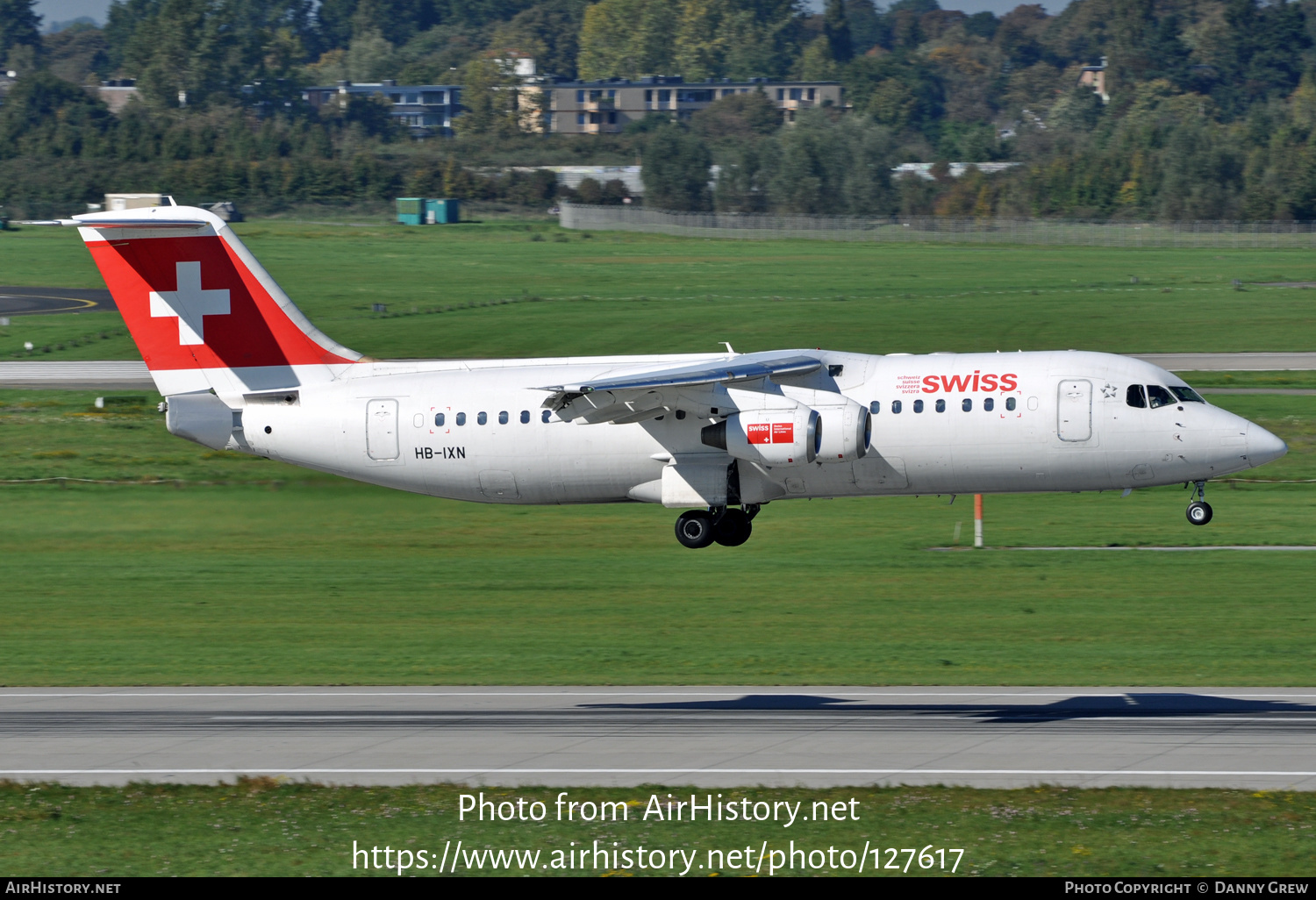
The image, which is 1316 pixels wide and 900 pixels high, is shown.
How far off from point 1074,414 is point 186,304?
65.8 ft

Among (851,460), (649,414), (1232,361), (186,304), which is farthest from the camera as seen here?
(1232,361)

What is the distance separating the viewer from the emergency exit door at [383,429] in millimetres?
37250

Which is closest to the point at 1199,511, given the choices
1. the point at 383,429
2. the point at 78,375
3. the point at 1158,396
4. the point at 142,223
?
the point at 1158,396

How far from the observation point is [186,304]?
38.6m

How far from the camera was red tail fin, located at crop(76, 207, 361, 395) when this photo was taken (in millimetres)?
38312

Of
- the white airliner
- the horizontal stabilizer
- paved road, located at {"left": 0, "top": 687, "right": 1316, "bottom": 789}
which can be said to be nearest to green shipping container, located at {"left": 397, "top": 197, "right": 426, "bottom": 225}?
paved road, located at {"left": 0, "top": 687, "right": 1316, "bottom": 789}

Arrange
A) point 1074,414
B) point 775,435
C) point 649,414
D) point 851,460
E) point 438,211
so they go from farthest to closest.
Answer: point 438,211, point 649,414, point 1074,414, point 851,460, point 775,435

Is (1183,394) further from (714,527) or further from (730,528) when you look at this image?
(714,527)

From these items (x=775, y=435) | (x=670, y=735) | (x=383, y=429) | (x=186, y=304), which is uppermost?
(x=186, y=304)

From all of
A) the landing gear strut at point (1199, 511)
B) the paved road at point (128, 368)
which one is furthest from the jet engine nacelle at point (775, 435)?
the paved road at point (128, 368)

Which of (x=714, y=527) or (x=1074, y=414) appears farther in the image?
(x=714, y=527)

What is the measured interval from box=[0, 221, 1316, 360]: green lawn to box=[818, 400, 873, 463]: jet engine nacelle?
58.6 metres

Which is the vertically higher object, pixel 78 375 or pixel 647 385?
pixel 647 385

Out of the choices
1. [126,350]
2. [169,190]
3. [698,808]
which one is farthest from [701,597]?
[169,190]
